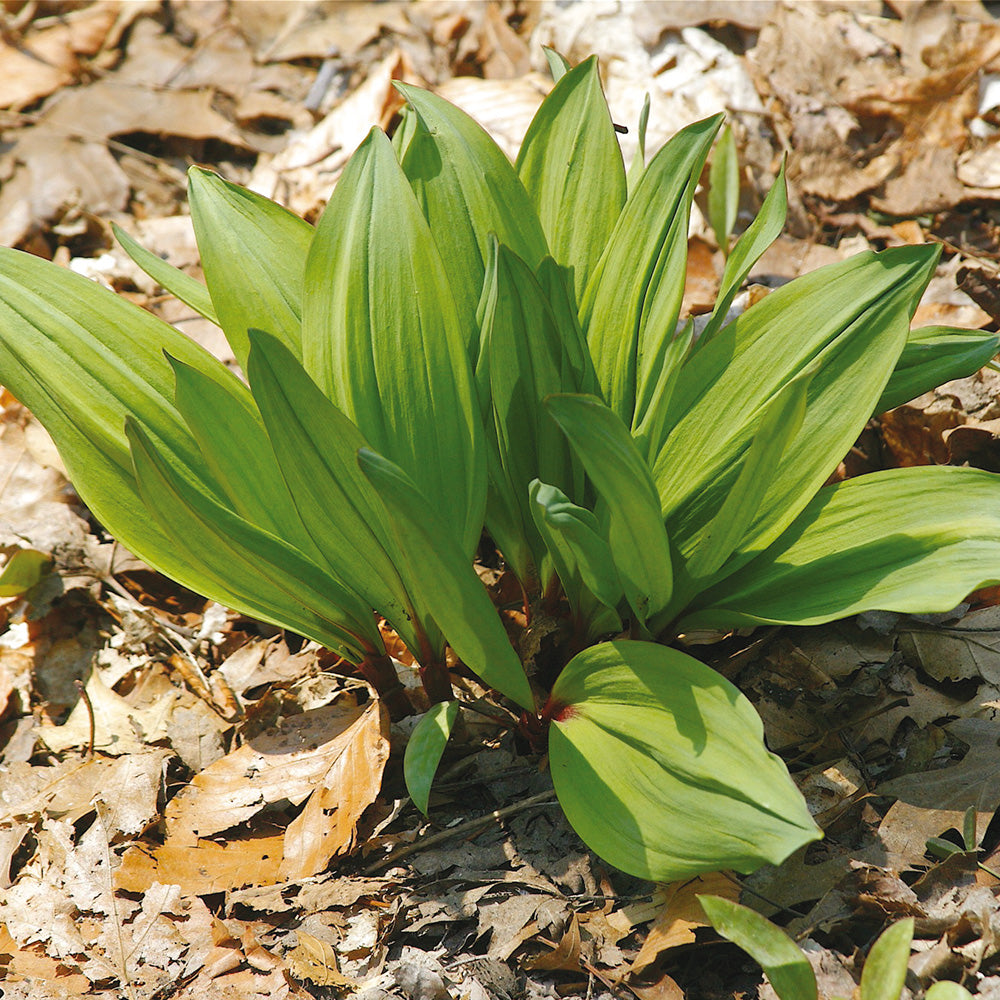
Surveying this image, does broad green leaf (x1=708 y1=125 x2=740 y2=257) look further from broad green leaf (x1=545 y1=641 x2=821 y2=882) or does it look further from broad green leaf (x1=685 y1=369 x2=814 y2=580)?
broad green leaf (x1=545 y1=641 x2=821 y2=882)

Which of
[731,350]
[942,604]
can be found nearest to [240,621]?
[731,350]

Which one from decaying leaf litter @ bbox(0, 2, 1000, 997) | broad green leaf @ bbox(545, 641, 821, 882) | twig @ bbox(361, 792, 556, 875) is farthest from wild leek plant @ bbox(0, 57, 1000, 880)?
decaying leaf litter @ bbox(0, 2, 1000, 997)

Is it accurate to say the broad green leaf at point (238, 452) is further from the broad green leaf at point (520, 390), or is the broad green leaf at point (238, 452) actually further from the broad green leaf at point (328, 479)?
the broad green leaf at point (520, 390)

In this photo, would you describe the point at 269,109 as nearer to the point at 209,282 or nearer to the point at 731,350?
the point at 209,282

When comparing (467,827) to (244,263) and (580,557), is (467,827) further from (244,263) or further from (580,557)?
(244,263)

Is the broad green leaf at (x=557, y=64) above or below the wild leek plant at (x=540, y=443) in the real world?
above

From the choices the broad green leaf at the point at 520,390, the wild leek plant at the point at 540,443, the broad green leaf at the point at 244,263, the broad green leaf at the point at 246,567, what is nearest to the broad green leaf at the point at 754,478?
the wild leek plant at the point at 540,443
